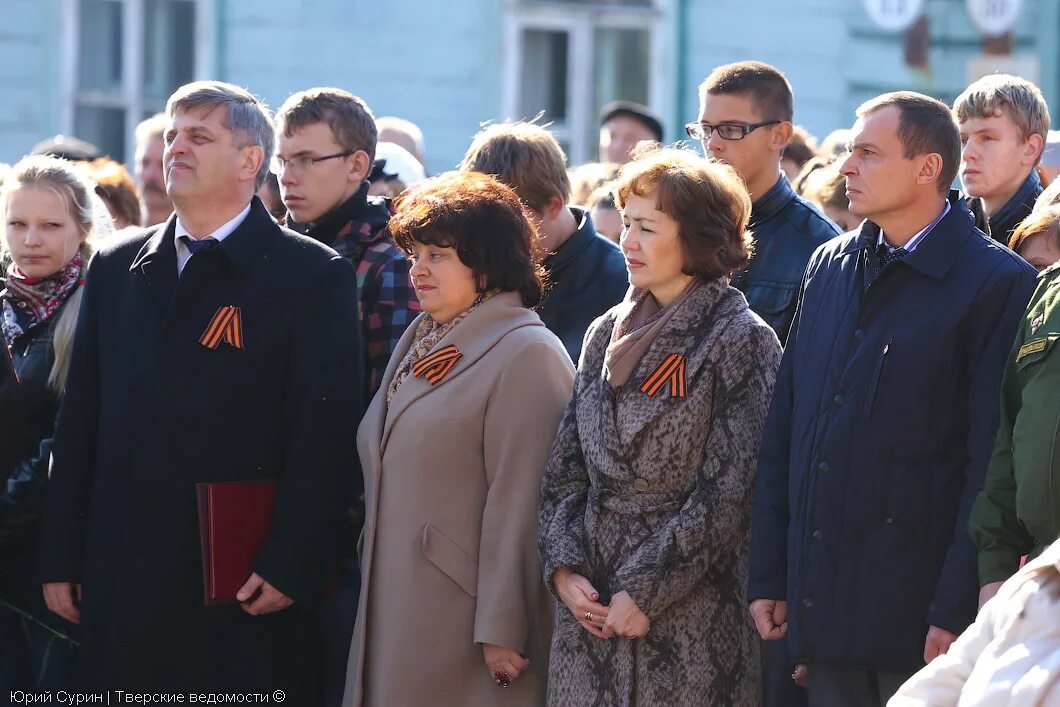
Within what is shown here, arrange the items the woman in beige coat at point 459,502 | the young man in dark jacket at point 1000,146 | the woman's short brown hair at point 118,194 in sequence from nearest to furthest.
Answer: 1. the woman in beige coat at point 459,502
2. the young man in dark jacket at point 1000,146
3. the woman's short brown hair at point 118,194

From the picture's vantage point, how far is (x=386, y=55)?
994cm

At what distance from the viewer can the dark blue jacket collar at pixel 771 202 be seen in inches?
192

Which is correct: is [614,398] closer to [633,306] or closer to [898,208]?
[633,306]

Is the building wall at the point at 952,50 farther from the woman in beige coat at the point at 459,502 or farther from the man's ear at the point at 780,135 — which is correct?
the woman in beige coat at the point at 459,502

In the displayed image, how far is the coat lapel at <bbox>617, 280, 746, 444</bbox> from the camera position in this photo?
148 inches

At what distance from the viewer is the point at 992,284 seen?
11.5 feet

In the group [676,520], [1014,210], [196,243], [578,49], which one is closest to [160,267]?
[196,243]

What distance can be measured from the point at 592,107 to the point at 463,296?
706 cm

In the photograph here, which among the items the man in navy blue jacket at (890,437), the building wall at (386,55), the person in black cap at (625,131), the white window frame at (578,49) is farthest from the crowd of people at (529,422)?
the white window frame at (578,49)

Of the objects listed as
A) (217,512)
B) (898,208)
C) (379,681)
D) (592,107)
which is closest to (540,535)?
(379,681)

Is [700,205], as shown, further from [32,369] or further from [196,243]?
[32,369]

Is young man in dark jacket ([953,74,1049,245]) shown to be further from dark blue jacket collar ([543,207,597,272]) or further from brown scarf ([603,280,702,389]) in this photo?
brown scarf ([603,280,702,389])

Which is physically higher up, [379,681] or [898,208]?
[898,208]

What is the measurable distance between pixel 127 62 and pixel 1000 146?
6.75 meters
